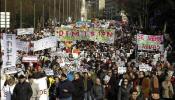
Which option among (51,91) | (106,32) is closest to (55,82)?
(51,91)

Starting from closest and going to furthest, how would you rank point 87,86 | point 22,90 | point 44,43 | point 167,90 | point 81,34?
1. point 22,90
2. point 167,90
3. point 87,86
4. point 44,43
5. point 81,34

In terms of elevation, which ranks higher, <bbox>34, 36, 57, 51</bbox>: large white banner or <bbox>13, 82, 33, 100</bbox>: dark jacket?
<bbox>34, 36, 57, 51</bbox>: large white banner

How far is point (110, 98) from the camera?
18156 mm

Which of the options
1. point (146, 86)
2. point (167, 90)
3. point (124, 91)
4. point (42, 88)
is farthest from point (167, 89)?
point (42, 88)

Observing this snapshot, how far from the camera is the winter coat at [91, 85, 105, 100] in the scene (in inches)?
693

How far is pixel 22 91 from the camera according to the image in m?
15.7

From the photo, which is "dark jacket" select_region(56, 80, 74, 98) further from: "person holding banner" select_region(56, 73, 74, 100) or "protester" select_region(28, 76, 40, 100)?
"protester" select_region(28, 76, 40, 100)

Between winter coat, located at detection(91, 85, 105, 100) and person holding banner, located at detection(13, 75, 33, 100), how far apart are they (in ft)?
7.81

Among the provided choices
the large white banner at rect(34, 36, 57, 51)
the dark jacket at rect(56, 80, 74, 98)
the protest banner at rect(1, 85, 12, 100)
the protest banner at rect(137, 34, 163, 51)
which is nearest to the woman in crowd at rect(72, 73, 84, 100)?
the dark jacket at rect(56, 80, 74, 98)

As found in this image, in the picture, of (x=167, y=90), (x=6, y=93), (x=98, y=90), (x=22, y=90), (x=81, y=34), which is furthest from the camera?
(x=81, y=34)

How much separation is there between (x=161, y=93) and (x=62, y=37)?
12.6 meters

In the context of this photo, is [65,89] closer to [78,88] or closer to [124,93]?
[78,88]

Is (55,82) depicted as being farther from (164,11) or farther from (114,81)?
(164,11)

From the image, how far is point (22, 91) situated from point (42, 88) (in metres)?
1.46
